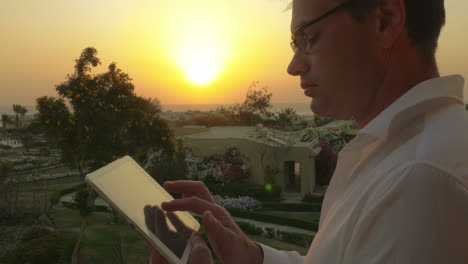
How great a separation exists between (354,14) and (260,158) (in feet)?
57.8

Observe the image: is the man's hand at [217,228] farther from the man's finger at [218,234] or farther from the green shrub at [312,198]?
the green shrub at [312,198]

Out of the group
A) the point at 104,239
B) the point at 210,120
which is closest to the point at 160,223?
the point at 104,239

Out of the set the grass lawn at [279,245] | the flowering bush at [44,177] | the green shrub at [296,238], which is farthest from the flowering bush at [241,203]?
the flowering bush at [44,177]

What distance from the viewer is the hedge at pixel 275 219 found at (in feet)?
45.7

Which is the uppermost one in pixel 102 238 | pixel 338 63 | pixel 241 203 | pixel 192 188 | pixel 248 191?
pixel 338 63

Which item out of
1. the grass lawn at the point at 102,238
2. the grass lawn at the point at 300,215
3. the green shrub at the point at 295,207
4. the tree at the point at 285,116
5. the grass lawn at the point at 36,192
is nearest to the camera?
the grass lawn at the point at 102,238

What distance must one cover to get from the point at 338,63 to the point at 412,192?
53 cm

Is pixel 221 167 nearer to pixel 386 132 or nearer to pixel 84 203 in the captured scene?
pixel 84 203

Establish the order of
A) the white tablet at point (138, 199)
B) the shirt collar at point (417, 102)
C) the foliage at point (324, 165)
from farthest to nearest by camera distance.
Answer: the foliage at point (324, 165) < the white tablet at point (138, 199) < the shirt collar at point (417, 102)

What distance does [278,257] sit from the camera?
178cm

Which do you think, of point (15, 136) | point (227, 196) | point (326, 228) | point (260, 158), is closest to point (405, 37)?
point (326, 228)

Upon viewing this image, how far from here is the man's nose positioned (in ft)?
4.48

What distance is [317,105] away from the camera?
1.36 meters

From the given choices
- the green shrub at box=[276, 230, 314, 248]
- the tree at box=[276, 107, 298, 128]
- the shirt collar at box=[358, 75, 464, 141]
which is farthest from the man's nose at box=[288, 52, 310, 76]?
the tree at box=[276, 107, 298, 128]
